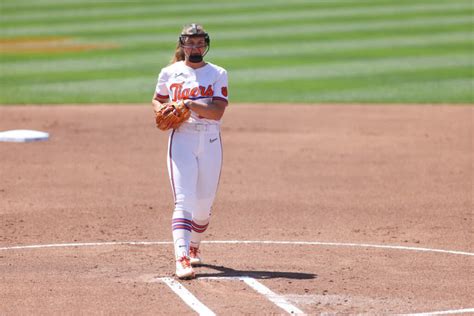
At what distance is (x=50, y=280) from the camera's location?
25.0 feet

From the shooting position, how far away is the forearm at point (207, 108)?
770cm

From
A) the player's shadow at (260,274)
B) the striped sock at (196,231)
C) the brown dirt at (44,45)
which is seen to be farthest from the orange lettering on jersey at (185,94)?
the brown dirt at (44,45)

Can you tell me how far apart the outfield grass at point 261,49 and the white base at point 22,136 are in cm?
364

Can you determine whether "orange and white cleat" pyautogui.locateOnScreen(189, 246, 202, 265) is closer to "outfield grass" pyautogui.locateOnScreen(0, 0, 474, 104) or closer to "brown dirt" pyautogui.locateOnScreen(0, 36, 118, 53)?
"outfield grass" pyautogui.locateOnScreen(0, 0, 474, 104)

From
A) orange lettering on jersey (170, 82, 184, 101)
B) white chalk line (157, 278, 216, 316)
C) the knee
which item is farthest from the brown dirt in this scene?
white chalk line (157, 278, 216, 316)

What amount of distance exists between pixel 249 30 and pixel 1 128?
13588 millimetres

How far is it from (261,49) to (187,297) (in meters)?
17.5

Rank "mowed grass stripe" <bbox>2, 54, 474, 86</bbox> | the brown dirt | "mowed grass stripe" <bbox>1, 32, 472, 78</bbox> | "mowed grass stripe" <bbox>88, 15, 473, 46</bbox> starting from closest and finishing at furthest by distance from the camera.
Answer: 1. "mowed grass stripe" <bbox>2, 54, 474, 86</bbox>
2. "mowed grass stripe" <bbox>1, 32, 472, 78</bbox>
3. the brown dirt
4. "mowed grass stripe" <bbox>88, 15, 473, 46</bbox>

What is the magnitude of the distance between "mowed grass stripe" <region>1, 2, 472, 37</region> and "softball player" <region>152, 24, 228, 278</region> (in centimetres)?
2122

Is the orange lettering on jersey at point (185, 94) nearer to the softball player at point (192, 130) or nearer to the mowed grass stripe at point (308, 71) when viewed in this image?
the softball player at point (192, 130)

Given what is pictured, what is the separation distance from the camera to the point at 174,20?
102 feet

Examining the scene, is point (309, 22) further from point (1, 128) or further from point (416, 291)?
point (416, 291)

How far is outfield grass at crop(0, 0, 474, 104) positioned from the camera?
19.1 meters

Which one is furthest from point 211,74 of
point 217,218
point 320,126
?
point 320,126
